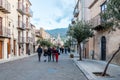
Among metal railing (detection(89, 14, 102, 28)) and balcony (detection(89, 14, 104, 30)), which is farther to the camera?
metal railing (detection(89, 14, 102, 28))

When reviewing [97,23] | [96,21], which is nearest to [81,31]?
[96,21]

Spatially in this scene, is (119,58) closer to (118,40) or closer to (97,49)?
(118,40)

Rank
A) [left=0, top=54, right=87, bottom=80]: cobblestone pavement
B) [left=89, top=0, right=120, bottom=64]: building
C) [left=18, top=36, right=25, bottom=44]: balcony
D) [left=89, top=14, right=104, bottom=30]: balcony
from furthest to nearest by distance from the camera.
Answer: [left=18, top=36, right=25, bottom=44]: balcony
[left=89, top=14, right=104, bottom=30]: balcony
[left=89, top=0, right=120, bottom=64]: building
[left=0, top=54, right=87, bottom=80]: cobblestone pavement

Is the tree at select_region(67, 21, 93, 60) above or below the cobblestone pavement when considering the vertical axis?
above

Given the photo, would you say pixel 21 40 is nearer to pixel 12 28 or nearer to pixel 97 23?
pixel 12 28

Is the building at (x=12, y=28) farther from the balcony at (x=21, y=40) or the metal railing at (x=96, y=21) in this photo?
the metal railing at (x=96, y=21)

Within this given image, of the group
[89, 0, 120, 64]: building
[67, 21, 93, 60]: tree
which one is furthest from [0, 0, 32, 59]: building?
[89, 0, 120, 64]: building

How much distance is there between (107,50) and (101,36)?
2787 millimetres

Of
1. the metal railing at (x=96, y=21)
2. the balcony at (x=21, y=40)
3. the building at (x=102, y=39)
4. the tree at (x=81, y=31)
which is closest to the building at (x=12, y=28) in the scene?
the balcony at (x=21, y=40)

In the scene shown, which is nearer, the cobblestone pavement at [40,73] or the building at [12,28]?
the cobblestone pavement at [40,73]

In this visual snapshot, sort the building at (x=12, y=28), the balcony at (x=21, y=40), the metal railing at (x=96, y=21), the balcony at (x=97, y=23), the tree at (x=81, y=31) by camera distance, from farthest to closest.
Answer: the balcony at (x=21, y=40) < the building at (x=12, y=28) < the tree at (x=81, y=31) < the metal railing at (x=96, y=21) < the balcony at (x=97, y=23)

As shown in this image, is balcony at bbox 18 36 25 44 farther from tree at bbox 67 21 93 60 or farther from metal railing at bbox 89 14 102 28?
metal railing at bbox 89 14 102 28

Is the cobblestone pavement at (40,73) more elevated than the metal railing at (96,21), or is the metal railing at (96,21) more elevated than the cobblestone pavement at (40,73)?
the metal railing at (96,21)

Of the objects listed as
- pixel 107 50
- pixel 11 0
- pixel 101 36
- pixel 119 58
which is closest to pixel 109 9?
pixel 119 58
